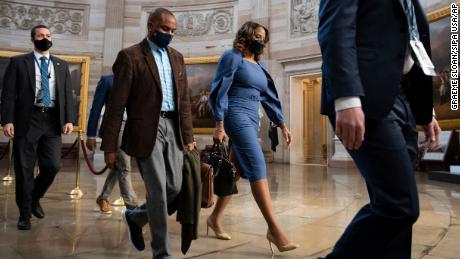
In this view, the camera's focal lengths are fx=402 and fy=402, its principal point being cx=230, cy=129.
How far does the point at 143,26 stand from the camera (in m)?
17.1

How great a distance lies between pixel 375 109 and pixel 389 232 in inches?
17.3

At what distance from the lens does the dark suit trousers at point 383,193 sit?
1.40 m

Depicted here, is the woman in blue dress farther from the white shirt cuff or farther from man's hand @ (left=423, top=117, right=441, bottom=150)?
the white shirt cuff

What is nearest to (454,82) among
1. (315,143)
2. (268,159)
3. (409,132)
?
(268,159)

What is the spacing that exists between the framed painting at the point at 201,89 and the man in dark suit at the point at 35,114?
38.8ft

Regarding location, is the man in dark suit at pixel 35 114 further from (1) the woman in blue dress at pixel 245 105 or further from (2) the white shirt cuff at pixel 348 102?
(2) the white shirt cuff at pixel 348 102

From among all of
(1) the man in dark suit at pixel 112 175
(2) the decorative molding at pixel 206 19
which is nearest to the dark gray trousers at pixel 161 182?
(1) the man in dark suit at pixel 112 175

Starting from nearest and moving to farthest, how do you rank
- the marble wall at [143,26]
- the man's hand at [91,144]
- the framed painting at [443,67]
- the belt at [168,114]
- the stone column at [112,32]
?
the belt at [168,114] → the man's hand at [91,144] → the framed painting at [443,67] → the marble wall at [143,26] → the stone column at [112,32]

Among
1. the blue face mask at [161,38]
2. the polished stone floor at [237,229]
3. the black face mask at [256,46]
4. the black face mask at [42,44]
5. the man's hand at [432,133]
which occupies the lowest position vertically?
the polished stone floor at [237,229]

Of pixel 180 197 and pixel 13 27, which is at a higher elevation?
pixel 13 27

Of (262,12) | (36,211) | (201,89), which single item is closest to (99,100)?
(36,211)

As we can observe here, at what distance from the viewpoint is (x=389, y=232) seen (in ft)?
4.69

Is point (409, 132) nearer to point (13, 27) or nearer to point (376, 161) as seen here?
point (376, 161)

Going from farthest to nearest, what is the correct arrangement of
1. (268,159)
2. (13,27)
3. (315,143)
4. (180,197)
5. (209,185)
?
(315,143) < (13,27) < (268,159) < (209,185) < (180,197)
